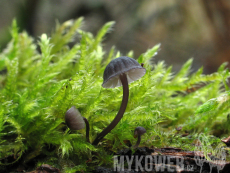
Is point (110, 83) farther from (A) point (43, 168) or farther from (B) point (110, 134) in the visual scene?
(A) point (43, 168)

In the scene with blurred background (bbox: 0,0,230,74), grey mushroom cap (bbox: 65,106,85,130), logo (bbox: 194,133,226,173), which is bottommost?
logo (bbox: 194,133,226,173)

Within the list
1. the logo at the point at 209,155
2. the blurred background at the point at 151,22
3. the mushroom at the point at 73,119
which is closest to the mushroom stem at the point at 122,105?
the mushroom at the point at 73,119

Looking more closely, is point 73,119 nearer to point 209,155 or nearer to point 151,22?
point 209,155

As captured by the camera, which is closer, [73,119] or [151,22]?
[73,119]

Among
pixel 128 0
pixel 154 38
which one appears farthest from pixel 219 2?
pixel 128 0

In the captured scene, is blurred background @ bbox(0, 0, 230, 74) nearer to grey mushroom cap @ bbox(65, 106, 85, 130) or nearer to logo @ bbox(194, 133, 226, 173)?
logo @ bbox(194, 133, 226, 173)

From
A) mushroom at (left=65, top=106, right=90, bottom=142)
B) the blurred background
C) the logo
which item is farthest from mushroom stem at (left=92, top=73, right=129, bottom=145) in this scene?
the blurred background

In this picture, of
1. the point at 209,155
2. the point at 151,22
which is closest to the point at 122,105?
the point at 209,155

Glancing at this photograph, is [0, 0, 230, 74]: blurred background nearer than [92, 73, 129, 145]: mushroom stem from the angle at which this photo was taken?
No
